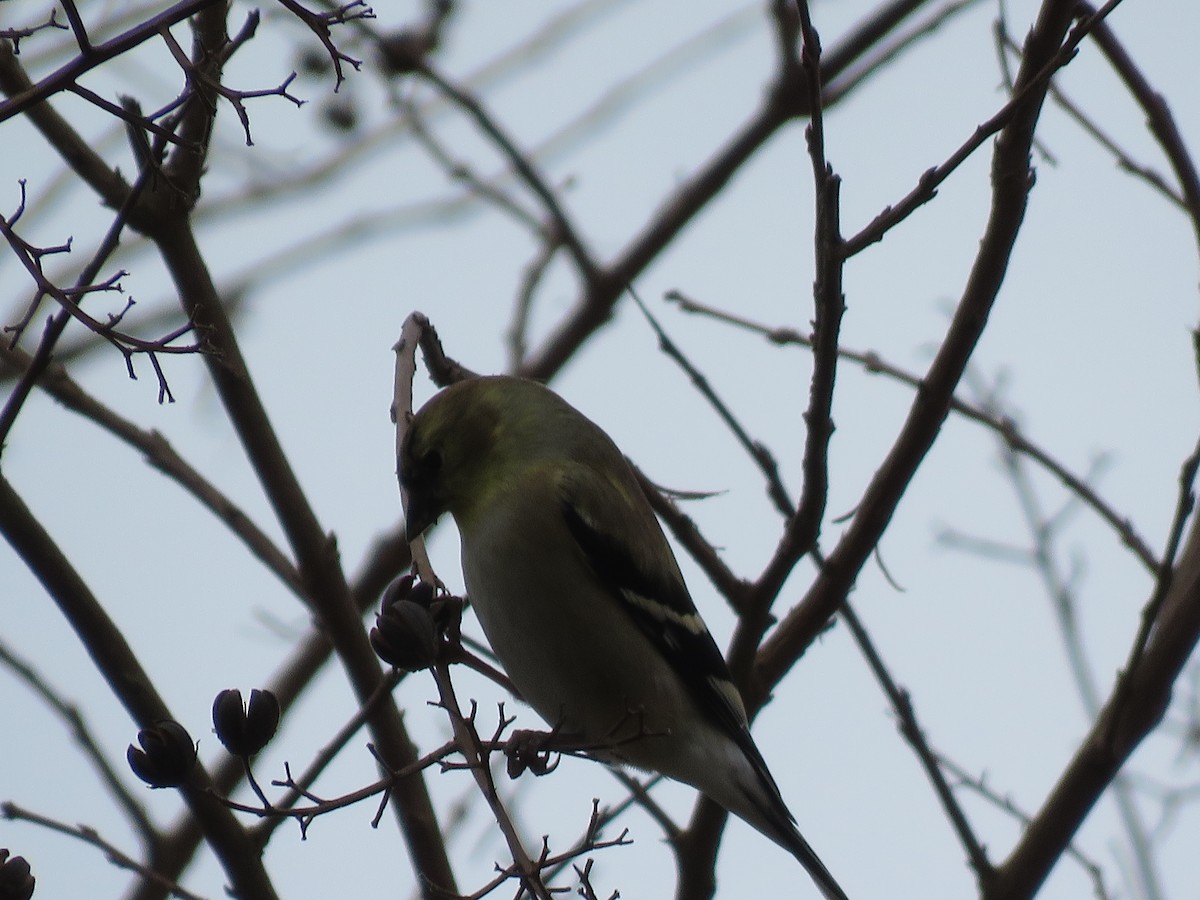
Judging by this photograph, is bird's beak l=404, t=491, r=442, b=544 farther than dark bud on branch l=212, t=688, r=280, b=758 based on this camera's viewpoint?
Yes

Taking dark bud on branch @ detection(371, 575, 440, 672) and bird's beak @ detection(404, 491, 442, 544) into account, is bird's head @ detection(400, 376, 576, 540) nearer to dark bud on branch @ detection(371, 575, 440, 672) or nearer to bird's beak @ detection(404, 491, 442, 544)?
bird's beak @ detection(404, 491, 442, 544)

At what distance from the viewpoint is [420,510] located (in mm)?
4133

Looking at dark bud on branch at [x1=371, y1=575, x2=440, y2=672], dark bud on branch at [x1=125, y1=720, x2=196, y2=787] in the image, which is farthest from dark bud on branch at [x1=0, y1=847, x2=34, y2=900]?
dark bud on branch at [x1=371, y1=575, x2=440, y2=672]

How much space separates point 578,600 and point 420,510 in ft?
1.86

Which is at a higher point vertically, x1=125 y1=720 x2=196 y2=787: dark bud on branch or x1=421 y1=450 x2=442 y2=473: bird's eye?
x1=421 y1=450 x2=442 y2=473: bird's eye

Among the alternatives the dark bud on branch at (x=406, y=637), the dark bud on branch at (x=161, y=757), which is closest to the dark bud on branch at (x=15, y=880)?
the dark bud on branch at (x=161, y=757)

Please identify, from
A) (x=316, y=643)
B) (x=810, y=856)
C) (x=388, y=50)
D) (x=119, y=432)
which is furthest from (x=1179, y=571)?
(x=388, y=50)

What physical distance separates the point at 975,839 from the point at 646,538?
149 cm

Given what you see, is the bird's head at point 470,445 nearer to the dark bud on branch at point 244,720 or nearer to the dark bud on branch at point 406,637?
the dark bud on branch at point 406,637

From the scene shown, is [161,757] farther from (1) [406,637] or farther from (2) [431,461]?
(2) [431,461]

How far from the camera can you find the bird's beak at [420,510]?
→ 402 cm

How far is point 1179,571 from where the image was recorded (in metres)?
3.57

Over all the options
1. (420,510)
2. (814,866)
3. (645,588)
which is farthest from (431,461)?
(814,866)

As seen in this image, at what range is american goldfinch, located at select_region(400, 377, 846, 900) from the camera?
3992 millimetres
